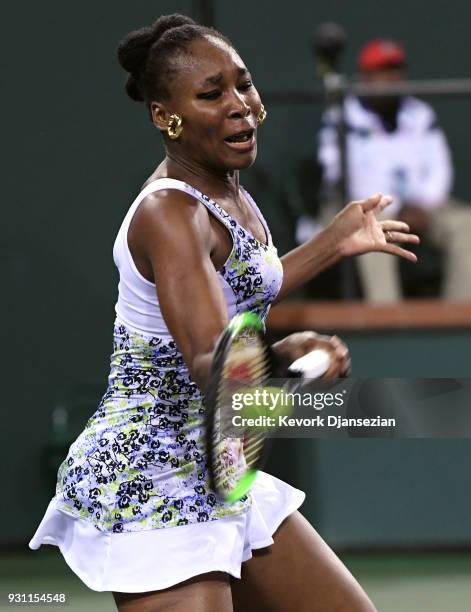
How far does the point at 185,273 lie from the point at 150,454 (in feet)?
1.52

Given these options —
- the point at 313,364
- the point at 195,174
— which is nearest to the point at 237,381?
the point at 313,364

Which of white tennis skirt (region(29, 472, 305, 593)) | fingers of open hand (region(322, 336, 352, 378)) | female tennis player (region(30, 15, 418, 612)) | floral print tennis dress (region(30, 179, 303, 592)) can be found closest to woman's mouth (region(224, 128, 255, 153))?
female tennis player (region(30, 15, 418, 612))

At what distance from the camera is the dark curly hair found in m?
2.81

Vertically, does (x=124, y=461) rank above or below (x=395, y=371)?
below

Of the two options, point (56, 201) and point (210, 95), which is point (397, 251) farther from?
point (56, 201)

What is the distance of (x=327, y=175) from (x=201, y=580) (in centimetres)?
363

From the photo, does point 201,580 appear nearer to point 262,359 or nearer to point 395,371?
point 262,359

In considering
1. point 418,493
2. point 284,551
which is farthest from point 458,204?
point 284,551

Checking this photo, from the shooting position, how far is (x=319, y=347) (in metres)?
2.41

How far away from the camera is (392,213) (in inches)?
238

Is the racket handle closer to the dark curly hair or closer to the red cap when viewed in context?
the dark curly hair

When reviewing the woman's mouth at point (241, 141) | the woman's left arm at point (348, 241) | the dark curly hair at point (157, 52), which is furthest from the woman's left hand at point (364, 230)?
the dark curly hair at point (157, 52)

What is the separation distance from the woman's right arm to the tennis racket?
0.18ft

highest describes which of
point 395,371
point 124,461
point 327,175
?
point 327,175
